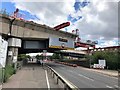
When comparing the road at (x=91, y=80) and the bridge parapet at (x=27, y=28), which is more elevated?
the bridge parapet at (x=27, y=28)

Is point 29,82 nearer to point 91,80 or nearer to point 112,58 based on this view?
point 91,80

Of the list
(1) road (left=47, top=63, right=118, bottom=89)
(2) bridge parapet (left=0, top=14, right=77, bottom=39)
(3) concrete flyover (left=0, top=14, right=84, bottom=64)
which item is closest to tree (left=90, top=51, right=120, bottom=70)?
(3) concrete flyover (left=0, top=14, right=84, bottom=64)

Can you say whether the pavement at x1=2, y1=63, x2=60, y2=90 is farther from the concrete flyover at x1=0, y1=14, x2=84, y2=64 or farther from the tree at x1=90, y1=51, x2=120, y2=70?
the tree at x1=90, y1=51, x2=120, y2=70

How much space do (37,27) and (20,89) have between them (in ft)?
123

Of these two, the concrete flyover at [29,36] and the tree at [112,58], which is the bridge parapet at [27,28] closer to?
the concrete flyover at [29,36]

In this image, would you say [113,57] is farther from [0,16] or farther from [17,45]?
[0,16]

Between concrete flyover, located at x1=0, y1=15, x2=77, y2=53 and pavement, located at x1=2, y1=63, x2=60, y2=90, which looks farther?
concrete flyover, located at x1=0, y1=15, x2=77, y2=53

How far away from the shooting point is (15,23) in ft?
142

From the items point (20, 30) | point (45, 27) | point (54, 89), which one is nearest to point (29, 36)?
point (20, 30)

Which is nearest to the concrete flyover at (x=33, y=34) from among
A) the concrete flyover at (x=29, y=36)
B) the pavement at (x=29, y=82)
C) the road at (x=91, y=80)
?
the concrete flyover at (x=29, y=36)

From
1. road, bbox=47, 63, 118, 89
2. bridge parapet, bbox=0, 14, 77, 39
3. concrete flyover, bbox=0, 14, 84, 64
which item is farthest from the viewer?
concrete flyover, bbox=0, 14, 84, 64

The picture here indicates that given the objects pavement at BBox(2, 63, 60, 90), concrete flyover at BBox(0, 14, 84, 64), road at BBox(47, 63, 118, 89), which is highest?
concrete flyover at BBox(0, 14, 84, 64)

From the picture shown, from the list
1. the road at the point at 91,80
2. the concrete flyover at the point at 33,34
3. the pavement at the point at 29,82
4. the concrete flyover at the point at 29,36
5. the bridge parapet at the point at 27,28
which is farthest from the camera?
the concrete flyover at the point at 29,36

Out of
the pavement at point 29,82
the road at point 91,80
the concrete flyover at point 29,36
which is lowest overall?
the road at point 91,80
